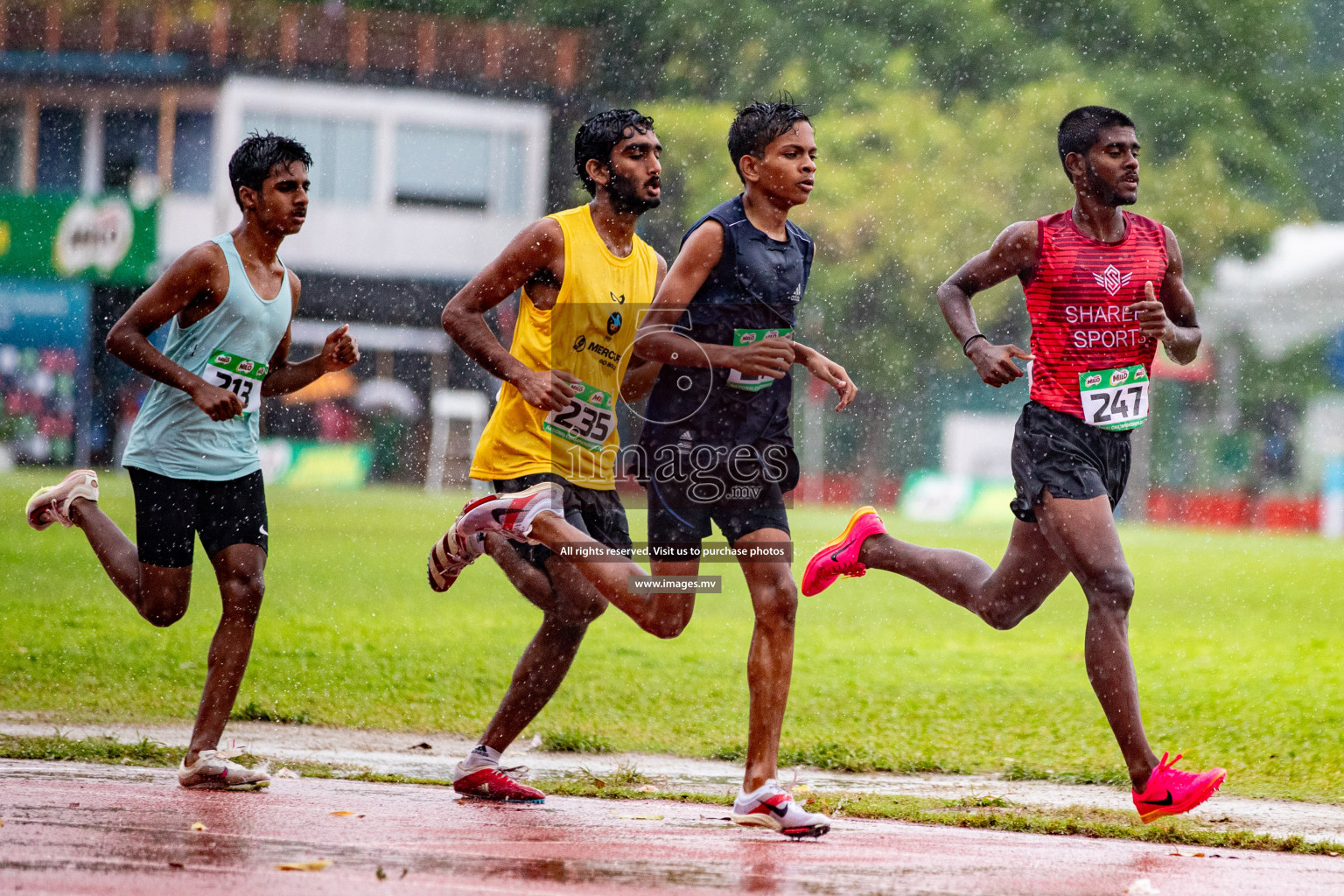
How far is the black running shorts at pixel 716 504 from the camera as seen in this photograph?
16.5 feet

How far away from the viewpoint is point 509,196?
120 feet

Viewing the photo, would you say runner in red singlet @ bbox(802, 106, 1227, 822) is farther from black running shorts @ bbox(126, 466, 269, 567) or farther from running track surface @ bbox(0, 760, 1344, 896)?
black running shorts @ bbox(126, 466, 269, 567)

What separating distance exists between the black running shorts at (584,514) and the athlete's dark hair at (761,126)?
1.14 metres

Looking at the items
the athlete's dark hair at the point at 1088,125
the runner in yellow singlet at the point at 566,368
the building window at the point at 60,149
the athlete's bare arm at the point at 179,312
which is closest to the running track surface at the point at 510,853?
the runner in yellow singlet at the point at 566,368

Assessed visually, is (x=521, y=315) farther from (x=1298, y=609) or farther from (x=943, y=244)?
(x=943, y=244)

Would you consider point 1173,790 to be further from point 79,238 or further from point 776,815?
point 79,238

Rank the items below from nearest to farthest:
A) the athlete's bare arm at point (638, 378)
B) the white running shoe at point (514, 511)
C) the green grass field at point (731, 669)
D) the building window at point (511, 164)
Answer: the white running shoe at point (514, 511) → the athlete's bare arm at point (638, 378) → the green grass field at point (731, 669) → the building window at point (511, 164)

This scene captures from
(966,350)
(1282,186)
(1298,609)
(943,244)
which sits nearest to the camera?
(966,350)

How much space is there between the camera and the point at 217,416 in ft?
17.9

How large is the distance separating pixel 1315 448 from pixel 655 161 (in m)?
29.9

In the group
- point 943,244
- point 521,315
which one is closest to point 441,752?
point 521,315

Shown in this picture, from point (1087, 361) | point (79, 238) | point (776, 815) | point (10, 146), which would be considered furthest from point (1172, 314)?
point (10, 146)

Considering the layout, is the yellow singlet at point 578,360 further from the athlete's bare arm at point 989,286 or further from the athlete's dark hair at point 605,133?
the athlete's bare arm at point 989,286

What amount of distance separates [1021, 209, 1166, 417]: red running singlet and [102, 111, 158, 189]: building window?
32.5 meters
